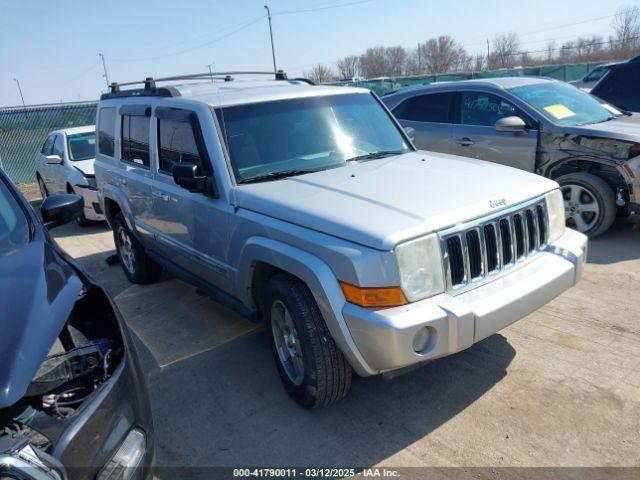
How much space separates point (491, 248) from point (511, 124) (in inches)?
141

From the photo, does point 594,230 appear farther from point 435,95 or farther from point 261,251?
point 261,251

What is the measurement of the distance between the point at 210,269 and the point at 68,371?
2.08 metres

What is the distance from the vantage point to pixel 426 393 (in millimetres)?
3383

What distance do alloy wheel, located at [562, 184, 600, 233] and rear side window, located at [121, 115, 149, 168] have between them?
14.9 feet

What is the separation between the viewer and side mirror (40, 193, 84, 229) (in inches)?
133

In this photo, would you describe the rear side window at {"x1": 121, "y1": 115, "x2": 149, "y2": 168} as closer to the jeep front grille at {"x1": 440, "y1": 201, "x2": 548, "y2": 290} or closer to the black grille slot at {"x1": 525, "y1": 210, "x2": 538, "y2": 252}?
the jeep front grille at {"x1": 440, "y1": 201, "x2": 548, "y2": 290}

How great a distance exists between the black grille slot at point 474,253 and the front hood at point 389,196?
0.11 m

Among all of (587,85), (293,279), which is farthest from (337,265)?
(587,85)

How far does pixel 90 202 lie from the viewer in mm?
8570

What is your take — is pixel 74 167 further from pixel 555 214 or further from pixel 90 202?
pixel 555 214

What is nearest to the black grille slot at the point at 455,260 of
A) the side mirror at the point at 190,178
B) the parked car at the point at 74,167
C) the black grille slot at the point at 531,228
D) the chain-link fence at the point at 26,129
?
the black grille slot at the point at 531,228

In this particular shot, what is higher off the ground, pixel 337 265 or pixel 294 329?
pixel 337 265

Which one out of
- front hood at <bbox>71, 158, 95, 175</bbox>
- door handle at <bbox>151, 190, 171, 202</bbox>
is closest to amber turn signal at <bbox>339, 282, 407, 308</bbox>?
door handle at <bbox>151, 190, 171, 202</bbox>

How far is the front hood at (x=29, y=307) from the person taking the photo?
182 centimetres
